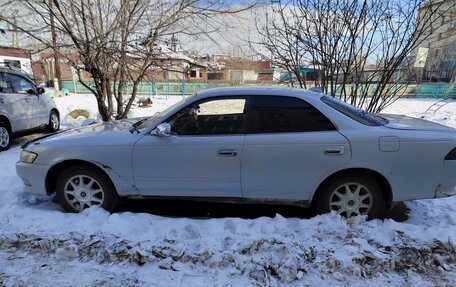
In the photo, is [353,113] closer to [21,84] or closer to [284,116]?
[284,116]

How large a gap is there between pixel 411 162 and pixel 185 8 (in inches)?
228

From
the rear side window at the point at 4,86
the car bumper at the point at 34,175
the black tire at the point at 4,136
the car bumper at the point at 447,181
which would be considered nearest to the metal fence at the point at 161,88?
the rear side window at the point at 4,86

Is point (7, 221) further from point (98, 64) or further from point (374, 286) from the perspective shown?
point (98, 64)

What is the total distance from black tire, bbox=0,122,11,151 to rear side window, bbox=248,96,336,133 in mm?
6199

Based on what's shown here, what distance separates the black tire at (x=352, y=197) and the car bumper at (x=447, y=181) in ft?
1.93

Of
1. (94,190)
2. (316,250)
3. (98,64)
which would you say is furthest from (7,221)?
(98,64)

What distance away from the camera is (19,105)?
7.71 m

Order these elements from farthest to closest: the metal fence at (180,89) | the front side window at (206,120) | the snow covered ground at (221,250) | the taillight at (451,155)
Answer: the metal fence at (180,89)
the front side window at (206,120)
the taillight at (451,155)
the snow covered ground at (221,250)

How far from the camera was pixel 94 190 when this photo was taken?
3922 mm

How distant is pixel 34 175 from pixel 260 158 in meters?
2.68

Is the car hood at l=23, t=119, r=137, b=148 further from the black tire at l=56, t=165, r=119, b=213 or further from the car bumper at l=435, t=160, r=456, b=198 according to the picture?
the car bumper at l=435, t=160, r=456, b=198

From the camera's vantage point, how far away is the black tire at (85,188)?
3.85 meters

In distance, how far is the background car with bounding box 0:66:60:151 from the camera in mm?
7281

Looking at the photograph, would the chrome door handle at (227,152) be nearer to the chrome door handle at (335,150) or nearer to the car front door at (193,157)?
the car front door at (193,157)
